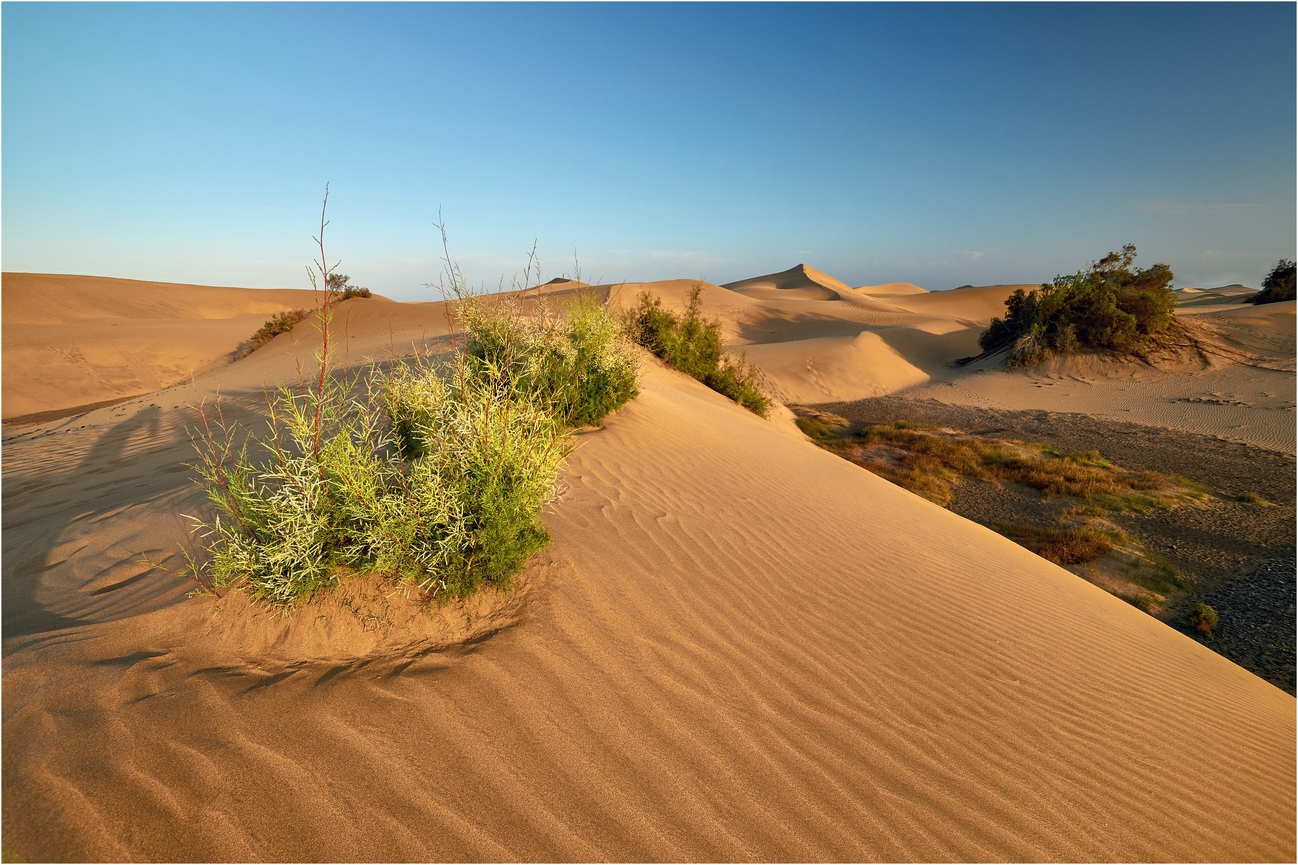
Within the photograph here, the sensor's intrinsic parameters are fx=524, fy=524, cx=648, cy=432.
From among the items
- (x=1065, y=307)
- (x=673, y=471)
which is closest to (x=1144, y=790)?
(x=673, y=471)

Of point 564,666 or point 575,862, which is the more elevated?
point 564,666

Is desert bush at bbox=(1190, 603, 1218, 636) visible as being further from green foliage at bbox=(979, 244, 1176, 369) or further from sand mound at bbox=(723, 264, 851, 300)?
sand mound at bbox=(723, 264, 851, 300)

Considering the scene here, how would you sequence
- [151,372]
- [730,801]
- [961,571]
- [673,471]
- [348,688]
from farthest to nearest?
1. [151,372]
2. [673,471]
3. [961,571]
4. [348,688]
5. [730,801]

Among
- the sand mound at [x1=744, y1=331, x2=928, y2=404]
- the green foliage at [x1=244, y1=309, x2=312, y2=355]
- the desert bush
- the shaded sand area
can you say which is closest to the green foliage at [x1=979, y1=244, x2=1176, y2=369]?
the sand mound at [x1=744, y1=331, x2=928, y2=404]

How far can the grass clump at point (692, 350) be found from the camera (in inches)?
534

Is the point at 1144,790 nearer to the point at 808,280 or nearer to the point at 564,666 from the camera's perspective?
the point at 564,666

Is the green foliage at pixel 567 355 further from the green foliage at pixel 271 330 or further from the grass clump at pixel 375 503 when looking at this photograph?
the green foliage at pixel 271 330

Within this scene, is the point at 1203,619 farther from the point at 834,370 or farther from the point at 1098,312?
the point at 1098,312

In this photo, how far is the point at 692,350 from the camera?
14.1 m

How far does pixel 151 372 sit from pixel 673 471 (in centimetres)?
2038

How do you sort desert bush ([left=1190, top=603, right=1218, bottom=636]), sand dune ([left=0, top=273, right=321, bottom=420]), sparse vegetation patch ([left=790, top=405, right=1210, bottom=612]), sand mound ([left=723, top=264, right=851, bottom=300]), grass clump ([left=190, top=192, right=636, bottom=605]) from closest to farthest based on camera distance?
grass clump ([left=190, top=192, right=636, bottom=605]) < desert bush ([left=1190, top=603, right=1218, bottom=636]) < sparse vegetation patch ([left=790, top=405, right=1210, bottom=612]) < sand dune ([left=0, top=273, right=321, bottom=420]) < sand mound ([left=723, top=264, right=851, bottom=300])

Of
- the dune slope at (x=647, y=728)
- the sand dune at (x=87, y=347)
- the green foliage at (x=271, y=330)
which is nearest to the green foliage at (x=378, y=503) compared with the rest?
the dune slope at (x=647, y=728)

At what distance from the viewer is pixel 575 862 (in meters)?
1.75

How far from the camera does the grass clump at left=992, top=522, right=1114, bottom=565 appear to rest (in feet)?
22.1
